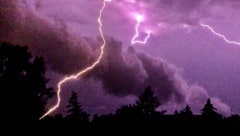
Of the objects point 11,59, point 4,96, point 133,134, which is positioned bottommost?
point 133,134

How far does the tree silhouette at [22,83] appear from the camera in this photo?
122 feet

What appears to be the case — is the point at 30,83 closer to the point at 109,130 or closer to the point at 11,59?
the point at 11,59

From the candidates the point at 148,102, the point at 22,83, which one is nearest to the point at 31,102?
the point at 22,83

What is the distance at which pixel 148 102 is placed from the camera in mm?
68188

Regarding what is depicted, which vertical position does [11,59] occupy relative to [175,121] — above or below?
above

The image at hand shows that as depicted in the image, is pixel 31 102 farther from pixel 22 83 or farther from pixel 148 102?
pixel 148 102

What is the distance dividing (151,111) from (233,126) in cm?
2935

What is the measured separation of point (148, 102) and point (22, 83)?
31.8 meters

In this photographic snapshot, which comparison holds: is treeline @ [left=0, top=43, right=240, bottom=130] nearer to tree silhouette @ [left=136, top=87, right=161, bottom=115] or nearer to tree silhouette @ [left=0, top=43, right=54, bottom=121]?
tree silhouette @ [left=0, top=43, right=54, bottom=121]

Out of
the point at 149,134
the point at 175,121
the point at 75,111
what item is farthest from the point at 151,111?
the point at 149,134

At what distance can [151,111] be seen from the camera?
65.4 meters

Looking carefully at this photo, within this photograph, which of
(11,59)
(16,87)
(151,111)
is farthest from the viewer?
(151,111)

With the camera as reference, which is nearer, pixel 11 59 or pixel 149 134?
pixel 149 134

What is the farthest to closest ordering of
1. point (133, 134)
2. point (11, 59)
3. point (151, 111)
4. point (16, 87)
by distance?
point (151, 111) < point (11, 59) < point (16, 87) < point (133, 134)
